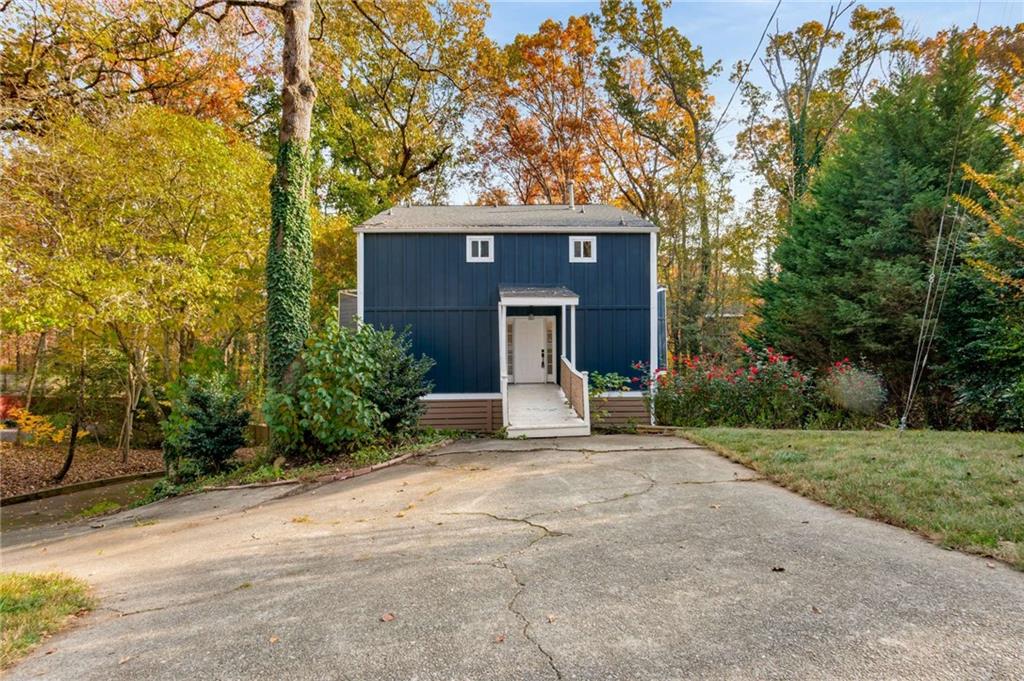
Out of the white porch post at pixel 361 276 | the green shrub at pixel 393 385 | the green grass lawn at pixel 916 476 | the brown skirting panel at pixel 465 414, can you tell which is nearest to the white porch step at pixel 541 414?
the brown skirting panel at pixel 465 414

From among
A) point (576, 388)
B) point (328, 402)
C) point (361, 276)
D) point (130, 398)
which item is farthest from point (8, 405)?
point (576, 388)

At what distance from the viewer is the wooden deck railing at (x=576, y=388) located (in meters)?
9.15

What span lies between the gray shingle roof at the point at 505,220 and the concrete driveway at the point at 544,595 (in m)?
7.16

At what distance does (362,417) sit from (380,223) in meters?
5.27

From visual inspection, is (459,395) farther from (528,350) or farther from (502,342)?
(528,350)

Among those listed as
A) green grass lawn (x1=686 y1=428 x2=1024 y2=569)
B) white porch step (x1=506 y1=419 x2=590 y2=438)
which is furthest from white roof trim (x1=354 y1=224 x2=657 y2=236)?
green grass lawn (x1=686 y1=428 x2=1024 y2=569)

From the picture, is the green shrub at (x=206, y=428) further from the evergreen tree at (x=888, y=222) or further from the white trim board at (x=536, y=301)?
the evergreen tree at (x=888, y=222)

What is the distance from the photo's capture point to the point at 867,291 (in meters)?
9.81

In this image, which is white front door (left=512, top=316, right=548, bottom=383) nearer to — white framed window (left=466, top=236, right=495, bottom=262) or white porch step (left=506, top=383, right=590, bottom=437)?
white porch step (left=506, top=383, right=590, bottom=437)

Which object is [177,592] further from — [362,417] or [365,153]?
[365,153]

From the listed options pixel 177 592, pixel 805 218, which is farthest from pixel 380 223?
pixel 805 218

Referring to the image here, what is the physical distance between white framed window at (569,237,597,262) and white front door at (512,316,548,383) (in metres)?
1.71

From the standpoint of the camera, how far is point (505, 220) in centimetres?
1155

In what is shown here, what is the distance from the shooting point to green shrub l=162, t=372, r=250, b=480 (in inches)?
343
